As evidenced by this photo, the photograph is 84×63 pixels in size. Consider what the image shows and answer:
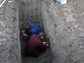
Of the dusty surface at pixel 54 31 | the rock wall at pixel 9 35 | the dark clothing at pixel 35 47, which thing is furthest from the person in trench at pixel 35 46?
the rock wall at pixel 9 35

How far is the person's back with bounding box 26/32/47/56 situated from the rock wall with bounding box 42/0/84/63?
447mm

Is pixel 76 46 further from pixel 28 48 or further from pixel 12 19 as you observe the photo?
pixel 12 19

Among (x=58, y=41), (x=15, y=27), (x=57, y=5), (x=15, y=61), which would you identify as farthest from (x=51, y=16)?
(x=15, y=61)

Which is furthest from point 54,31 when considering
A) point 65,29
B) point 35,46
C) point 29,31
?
point 29,31

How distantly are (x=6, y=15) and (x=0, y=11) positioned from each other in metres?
0.29

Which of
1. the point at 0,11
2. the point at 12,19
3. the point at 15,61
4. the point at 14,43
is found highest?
the point at 0,11

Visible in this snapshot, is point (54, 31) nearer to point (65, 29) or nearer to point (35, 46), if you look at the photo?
point (65, 29)

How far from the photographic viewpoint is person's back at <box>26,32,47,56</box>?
475cm

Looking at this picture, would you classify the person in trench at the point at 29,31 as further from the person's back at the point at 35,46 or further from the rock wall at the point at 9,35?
the rock wall at the point at 9,35

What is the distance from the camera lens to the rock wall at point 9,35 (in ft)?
12.0

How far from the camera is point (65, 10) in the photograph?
16.7 ft

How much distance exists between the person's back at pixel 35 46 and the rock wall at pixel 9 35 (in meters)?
0.70

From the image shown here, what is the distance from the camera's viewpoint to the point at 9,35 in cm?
412

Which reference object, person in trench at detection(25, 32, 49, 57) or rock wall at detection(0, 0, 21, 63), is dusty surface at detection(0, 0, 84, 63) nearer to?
rock wall at detection(0, 0, 21, 63)
